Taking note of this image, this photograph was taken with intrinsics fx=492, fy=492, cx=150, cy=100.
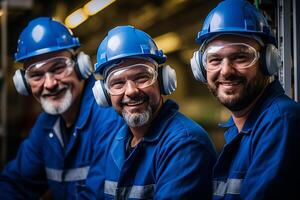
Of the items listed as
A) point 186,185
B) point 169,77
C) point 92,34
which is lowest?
point 186,185

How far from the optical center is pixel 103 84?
104 inches

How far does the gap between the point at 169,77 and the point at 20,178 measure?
1460 millimetres

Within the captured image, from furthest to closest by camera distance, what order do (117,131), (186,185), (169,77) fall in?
(117,131) → (169,77) → (186,185)

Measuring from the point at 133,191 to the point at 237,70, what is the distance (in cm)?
80

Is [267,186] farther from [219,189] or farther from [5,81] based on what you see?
[5,81]

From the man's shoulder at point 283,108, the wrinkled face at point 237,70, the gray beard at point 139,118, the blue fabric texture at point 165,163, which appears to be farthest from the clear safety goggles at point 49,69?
the man's shoulder at point 283,108

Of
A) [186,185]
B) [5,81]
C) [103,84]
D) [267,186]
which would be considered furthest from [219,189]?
[5,81]

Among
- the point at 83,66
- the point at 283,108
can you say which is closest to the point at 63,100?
the point at 83,66

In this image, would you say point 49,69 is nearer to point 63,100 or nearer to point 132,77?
point 63,100

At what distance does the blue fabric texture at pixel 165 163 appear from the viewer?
7.39 ft

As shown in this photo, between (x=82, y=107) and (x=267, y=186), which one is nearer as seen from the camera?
(x=267, y=186)

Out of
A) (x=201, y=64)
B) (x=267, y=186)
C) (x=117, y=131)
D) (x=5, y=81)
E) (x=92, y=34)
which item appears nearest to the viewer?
(x=267, y=186)

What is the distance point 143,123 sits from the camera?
99.5 inches

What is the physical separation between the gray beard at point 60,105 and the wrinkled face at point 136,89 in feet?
2.23
